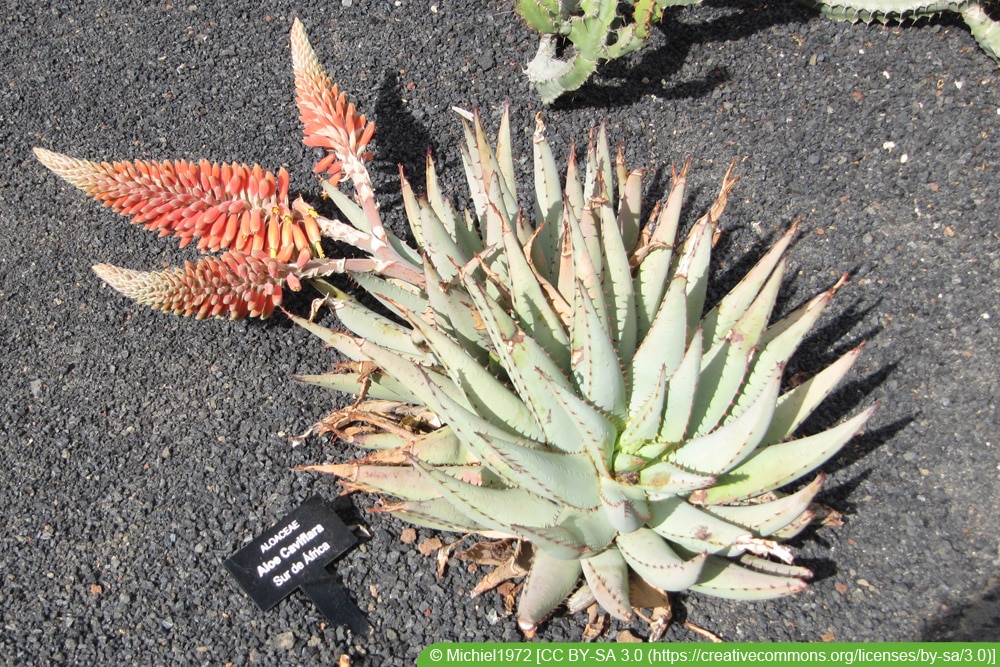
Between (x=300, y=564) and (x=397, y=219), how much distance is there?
3.96 ft

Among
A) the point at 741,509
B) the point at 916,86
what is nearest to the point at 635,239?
the point at 741,509

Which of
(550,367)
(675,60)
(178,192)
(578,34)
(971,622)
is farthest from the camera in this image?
(675,60)

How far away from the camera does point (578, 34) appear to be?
8.75 ft

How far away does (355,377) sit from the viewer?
2.02 meters

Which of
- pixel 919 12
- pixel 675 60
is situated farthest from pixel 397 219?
pixel 919 12

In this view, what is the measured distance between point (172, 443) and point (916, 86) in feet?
8.77

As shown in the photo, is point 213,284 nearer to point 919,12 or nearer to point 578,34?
point 578,34

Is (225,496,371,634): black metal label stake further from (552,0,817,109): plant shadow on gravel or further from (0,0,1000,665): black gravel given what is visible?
(552,0,817,109): plant shadow on gravel

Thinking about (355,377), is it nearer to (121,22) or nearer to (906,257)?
(906,257)

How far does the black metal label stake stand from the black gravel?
48mm

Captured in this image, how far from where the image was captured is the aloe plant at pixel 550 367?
5.08 ft

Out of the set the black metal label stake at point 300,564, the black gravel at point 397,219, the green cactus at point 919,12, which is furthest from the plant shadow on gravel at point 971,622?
the green cactus at point 919,12

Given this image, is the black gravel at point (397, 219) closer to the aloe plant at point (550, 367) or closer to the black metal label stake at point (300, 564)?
the black metal label stake at point (300, 564)

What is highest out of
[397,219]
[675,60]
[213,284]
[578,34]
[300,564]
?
[578,34]
